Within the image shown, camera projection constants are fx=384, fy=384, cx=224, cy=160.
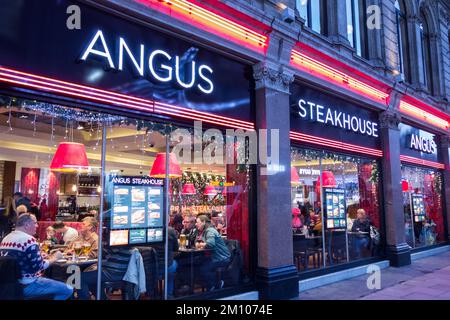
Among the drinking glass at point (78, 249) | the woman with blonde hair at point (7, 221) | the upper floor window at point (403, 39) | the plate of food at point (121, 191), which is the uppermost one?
the upper floor window at point (403, 39)

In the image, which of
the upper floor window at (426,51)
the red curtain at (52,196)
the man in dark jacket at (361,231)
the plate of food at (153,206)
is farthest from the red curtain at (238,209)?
the upper floor window at (426,51)

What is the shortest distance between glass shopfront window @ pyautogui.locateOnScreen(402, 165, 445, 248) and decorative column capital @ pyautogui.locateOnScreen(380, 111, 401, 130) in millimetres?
1881

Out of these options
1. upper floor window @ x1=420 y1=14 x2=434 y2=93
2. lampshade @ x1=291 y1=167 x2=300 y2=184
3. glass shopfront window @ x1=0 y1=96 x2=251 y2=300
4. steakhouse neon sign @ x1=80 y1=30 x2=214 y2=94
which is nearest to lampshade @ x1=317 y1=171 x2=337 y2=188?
lampshade @ x1=291 y1=167 x2=300 y2=184

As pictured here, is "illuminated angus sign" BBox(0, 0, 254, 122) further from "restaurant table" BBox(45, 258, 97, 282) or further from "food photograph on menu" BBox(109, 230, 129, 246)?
"restaurant table" BBox(45, 258, 97, 282)

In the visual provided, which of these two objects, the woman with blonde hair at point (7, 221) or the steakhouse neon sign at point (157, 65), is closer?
the steakhouse neon sign at point (157, 65)

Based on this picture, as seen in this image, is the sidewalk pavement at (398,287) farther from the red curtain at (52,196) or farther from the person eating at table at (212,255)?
the red curtain at (52,196)

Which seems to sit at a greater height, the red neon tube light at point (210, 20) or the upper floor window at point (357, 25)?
the upper floor window at point (357, 25)

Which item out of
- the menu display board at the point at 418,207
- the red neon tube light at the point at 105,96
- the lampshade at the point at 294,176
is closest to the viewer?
the red neon tube light at the point at 105,96

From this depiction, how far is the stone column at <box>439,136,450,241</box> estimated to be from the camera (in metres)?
15.0

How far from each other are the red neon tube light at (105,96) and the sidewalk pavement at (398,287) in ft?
12.9

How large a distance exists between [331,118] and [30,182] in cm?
1285

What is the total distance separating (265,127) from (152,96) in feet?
8.13

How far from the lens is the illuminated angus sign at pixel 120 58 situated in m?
4.86

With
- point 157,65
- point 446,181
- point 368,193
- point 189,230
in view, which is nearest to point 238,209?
point 189,230
